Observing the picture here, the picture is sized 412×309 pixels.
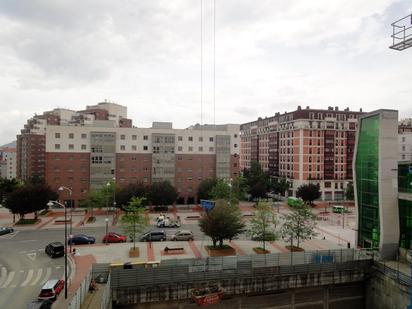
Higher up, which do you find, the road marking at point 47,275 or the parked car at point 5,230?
the parked car at point 5,230

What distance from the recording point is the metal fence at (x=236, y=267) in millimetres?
23203

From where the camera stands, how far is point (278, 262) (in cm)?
2658

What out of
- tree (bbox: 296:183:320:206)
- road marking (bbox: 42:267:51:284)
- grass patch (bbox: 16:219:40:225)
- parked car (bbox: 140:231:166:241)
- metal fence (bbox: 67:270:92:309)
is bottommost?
road marking (bbox: 42:267:51:284)

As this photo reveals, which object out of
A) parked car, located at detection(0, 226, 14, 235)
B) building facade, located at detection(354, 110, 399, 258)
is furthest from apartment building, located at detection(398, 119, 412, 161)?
parked car, located at detection(0, 226, 14, 235)

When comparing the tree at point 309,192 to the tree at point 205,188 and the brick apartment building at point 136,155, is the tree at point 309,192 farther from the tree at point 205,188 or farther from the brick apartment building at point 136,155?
the tree at point 205,188

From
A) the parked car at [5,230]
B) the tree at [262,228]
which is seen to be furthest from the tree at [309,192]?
Answer: the parked car at [5,230]

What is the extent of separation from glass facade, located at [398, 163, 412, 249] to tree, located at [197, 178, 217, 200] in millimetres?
39444

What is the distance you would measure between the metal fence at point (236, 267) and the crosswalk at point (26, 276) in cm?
732

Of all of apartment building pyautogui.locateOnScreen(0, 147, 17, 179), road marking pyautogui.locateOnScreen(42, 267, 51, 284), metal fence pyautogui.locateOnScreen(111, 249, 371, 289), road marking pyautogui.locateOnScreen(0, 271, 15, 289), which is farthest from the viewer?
apartment building pyautogui.locateOnScreen(0, 147, 17, 179)

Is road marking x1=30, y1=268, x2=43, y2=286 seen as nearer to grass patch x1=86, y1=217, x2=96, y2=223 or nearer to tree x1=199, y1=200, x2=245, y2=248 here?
tree x1=199, y1=200, x2=245, y2=248

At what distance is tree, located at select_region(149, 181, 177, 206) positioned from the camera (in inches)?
2393

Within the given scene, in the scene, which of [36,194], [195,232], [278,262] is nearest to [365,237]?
[278,262]

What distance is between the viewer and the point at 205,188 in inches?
2586

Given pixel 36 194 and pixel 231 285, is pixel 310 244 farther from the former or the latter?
pixel 36 194
